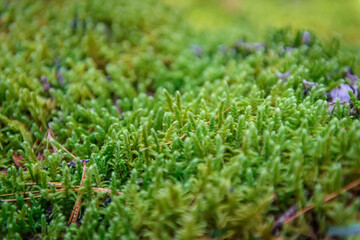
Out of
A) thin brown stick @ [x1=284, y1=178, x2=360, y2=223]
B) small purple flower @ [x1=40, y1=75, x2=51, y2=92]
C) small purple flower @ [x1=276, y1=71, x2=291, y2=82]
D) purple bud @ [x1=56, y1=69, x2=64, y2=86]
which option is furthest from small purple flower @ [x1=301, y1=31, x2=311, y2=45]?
small purple flower @ [x1=40, y1=75, x2=51, y2=92]

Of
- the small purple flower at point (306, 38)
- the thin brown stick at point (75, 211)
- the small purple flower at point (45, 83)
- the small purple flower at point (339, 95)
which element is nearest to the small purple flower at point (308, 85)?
the small purple flower at point (339, 95)

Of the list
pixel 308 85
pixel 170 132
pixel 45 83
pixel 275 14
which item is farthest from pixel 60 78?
pixel 275 14

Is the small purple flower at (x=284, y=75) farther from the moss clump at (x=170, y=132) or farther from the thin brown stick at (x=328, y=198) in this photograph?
the thin brown stick at (x=328, y=198)

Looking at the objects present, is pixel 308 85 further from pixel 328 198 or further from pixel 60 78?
pixel 60 78

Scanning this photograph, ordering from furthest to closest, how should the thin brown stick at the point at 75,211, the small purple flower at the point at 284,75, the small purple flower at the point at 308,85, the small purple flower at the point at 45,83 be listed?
the small purple flower at the point at 45,83 < the small purple flower at the point at 284,75 < the small purple flower at the point at 308,85 < the thin brown stick at the point at 75,211

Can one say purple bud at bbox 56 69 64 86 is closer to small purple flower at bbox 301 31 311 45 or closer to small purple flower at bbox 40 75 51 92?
small purple flower at bbox 40 75 51 92

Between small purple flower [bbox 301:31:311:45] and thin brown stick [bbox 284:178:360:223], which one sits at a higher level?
small purple flower [bbox 301:31:311:45]
